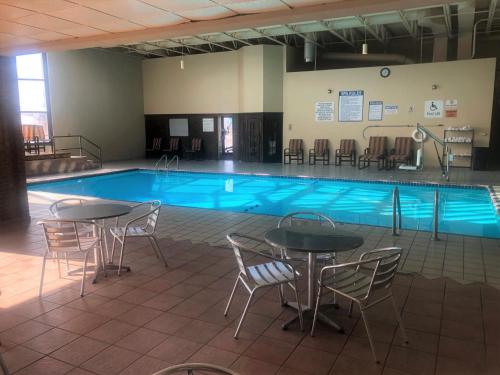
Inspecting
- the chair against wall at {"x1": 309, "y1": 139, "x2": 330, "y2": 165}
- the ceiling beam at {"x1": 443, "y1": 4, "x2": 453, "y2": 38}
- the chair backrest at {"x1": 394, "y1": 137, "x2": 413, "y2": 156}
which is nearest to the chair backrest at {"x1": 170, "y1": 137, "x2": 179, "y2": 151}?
the chair against wall at {"x1": 309, "y1": 139, "x2": 330, "y2": 165}

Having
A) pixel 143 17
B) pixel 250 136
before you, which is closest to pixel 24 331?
pixel 143 17

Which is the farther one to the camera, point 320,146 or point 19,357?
point 320,146

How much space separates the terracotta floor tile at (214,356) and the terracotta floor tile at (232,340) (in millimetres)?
45

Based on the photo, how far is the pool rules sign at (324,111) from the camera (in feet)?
41.0

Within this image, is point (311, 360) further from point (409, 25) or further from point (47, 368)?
point (409, 25)

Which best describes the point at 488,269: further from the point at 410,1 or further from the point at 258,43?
the point at 258,43

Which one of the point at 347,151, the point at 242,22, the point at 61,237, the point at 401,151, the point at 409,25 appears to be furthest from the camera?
the point at 347,151

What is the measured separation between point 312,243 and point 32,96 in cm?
1180

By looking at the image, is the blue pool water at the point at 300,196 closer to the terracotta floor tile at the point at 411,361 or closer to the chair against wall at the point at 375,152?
the chair against wall at the point at 375,152

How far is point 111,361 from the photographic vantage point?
94.5 inches

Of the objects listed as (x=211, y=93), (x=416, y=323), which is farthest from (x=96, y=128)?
(x=416, y=323)

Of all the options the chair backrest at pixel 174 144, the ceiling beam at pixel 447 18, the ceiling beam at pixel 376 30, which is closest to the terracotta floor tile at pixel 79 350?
the ceiling beam at pixel 447 18

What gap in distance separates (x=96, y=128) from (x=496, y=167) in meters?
12.2

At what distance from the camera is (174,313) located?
9.88 ft
